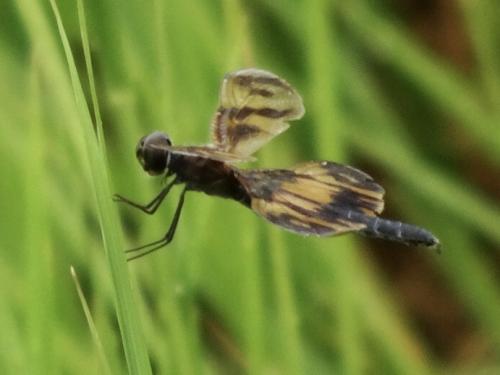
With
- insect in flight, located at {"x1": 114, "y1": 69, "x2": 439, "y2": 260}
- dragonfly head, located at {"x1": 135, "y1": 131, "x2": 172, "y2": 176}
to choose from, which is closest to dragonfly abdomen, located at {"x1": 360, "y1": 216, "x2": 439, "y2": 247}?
insect in flight, located at {"x1": 114, "y1": 69, "x2": 439, "y2": 260}

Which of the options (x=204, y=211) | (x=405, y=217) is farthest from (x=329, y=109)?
(x=405, y=217)

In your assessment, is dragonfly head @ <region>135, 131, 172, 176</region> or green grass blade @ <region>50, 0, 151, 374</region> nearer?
green grass blade @ <region>50, 0, 151, 374</region>

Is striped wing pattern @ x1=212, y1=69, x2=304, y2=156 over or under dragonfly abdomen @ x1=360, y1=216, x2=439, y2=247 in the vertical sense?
over

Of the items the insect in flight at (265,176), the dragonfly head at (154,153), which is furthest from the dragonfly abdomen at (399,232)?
the dragonfly head at (154,153)

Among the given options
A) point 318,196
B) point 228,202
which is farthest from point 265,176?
point 228,202

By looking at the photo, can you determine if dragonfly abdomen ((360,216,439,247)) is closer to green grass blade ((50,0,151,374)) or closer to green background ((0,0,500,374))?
green background ((0,0,500,374))

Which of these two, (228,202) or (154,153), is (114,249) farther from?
(228,202)
